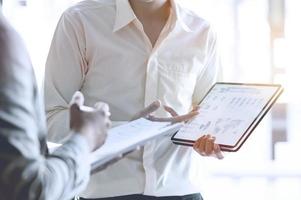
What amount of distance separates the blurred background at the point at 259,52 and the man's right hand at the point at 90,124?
4.28 ft

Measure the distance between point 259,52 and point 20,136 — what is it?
156 centimetres

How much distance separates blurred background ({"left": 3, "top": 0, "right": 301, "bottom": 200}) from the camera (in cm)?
203

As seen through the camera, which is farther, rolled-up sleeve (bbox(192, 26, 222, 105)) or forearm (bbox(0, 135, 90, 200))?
rolled-up sleeve (bbox(192, 26, 222, 105))

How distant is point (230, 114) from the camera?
4.13 feet

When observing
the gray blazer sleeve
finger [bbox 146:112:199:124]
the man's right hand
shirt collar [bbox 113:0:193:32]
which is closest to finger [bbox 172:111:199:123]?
finger [bbox 146:112:199:124]

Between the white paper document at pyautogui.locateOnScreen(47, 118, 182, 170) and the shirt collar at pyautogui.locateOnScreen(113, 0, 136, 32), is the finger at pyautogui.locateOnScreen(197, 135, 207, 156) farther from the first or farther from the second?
the shirt collar at pyautogui.locateOnScreen(113, 0, 136, 32)

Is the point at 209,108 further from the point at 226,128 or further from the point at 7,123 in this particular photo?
the point at 7,123

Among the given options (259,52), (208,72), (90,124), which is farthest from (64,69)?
(259,52)

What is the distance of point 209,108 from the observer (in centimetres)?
130

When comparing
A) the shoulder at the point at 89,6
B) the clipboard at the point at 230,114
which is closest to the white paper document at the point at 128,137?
the clipboard at the point at 230,114

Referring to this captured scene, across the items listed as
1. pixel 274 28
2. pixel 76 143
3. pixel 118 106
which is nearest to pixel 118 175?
pixel 118 106

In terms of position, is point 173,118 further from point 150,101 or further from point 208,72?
point 208,72

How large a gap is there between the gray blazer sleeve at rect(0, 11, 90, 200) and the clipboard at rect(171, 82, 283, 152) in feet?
1.93

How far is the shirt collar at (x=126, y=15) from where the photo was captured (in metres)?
1.32
